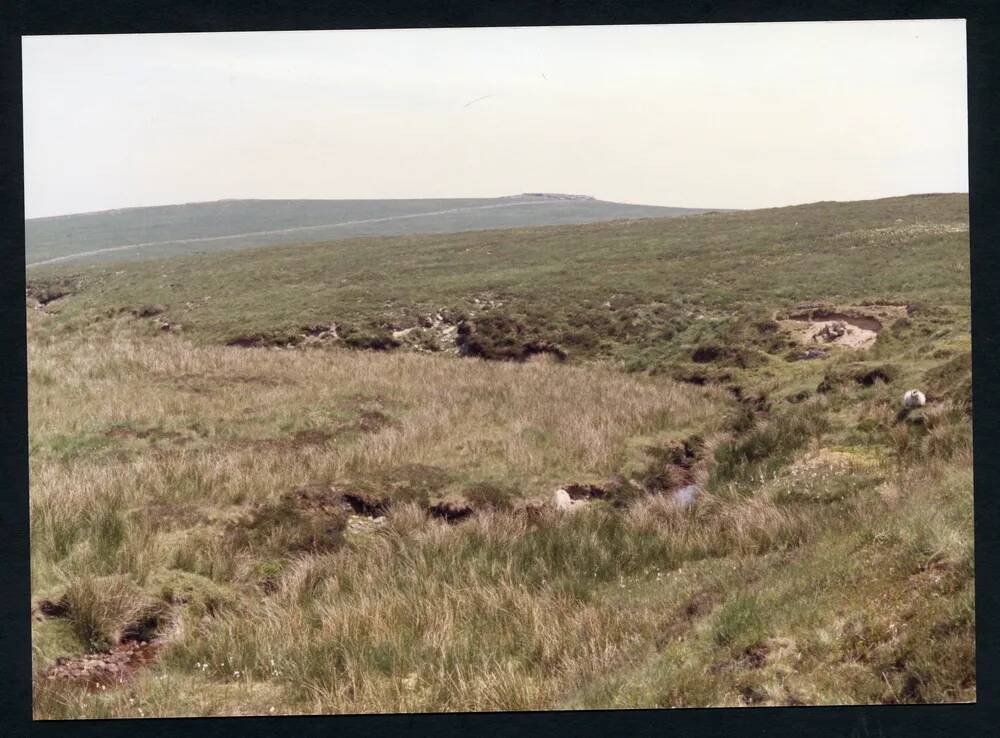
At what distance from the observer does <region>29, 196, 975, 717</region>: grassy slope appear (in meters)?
6.79

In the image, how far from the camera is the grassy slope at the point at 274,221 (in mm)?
26234

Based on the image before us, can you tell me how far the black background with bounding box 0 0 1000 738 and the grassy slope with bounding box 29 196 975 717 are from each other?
267mm

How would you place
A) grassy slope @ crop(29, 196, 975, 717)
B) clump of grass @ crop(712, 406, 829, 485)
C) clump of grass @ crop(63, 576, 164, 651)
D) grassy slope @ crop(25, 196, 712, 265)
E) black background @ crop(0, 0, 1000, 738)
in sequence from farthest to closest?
grassy slope @ crop(25, 196, 712, 265) < clump of grass @ crop(712, 406, 829, 485) < clump of grass @ crop(63, 576, 164, 651) < grassy slope @ crop(29, 196, 975, 717) < black background @ crop(0, 0, 1000, 738)

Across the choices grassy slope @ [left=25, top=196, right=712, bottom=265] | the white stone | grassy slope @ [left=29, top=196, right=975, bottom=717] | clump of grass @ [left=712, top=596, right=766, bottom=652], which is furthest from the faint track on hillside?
clump of grass @ [left=712, top=596, right=766, bottom=652]

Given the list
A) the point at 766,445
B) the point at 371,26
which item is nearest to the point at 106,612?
the point at 371,26

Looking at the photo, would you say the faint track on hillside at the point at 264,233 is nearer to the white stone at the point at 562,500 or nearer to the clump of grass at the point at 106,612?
the white stone at the point at 562,500

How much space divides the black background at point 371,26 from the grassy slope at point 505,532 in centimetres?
27

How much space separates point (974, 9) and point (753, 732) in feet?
20.9

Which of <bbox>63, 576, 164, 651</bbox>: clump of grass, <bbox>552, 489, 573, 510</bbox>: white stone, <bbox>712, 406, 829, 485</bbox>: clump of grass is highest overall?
<bbox>712, 406, 829, 485</bbox>: clump of grass

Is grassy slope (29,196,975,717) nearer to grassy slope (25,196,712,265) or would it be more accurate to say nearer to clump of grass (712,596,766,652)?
clump of grass (712,596,766,652)

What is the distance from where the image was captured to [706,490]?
11.3 meters

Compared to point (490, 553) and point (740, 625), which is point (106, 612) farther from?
point (740, 625)

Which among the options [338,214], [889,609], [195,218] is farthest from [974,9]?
[338,214]

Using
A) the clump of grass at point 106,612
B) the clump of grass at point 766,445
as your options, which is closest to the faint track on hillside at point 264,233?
the clump of grass at point 766,445
